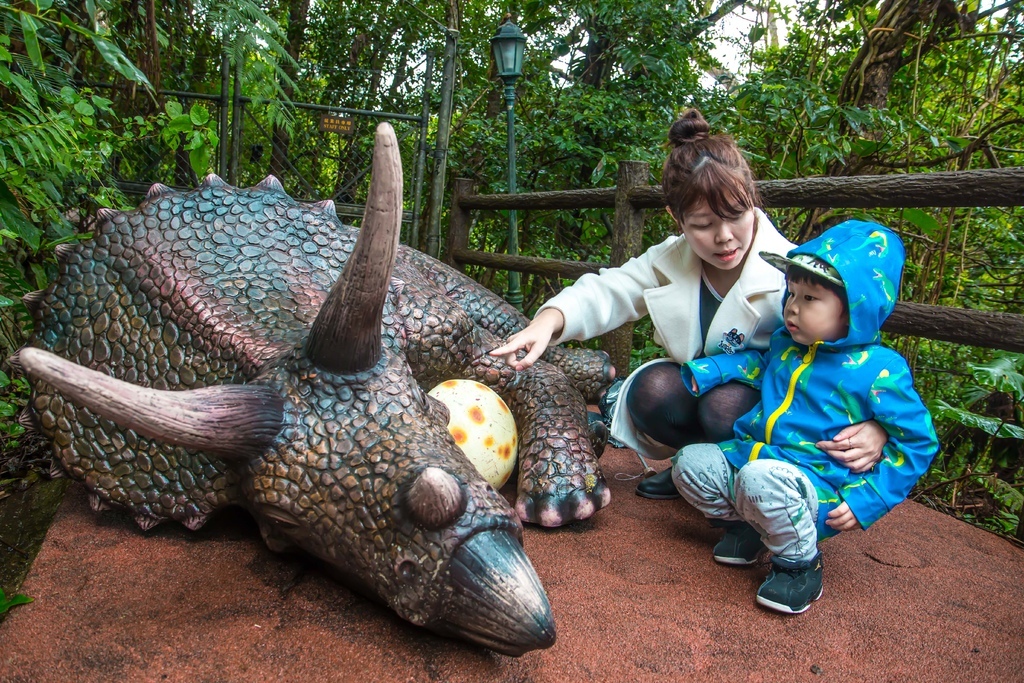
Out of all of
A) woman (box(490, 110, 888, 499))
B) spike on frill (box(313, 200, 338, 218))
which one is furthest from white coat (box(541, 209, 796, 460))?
spike on frill (box(313, 200, 338, 218))

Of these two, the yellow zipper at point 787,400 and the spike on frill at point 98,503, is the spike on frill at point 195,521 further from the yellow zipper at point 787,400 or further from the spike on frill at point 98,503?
the yellow zipper at point 787,400

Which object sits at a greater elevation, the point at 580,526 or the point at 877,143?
the point at 877,143

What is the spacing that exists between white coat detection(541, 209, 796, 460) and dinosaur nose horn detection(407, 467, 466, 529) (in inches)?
47.0

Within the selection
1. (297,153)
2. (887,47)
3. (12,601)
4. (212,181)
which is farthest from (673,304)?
(297,153)

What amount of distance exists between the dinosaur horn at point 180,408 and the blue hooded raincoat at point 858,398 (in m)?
1.45

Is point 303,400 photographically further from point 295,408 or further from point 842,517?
point 842,517

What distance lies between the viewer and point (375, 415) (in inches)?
72.3

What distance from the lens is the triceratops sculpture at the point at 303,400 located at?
A: 1.60 meters

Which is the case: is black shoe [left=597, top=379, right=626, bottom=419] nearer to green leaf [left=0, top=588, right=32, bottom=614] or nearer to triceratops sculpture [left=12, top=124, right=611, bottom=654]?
triceratops sculpture [left=12, top=124, right=611, bottom=654]

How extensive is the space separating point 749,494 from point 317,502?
120cm

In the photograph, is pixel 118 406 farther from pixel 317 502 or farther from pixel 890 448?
pixel 890 448

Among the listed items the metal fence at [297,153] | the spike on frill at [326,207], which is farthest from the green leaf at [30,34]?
the metal fence at [297,153]

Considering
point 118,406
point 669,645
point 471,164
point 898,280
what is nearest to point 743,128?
point 471,164

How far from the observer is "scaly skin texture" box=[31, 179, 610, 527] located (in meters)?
2.08
